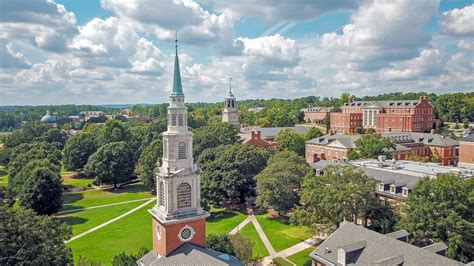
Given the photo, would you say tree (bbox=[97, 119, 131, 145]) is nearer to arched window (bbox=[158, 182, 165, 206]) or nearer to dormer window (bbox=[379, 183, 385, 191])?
arched window (bbox=[158, 182, 165, 206])

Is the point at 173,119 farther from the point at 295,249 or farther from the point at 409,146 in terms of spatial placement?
the point at 409,146

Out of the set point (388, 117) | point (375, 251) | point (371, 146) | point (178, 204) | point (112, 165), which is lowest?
point (112, 165)

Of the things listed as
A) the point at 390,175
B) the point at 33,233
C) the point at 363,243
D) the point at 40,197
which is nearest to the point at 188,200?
the point at 33,233

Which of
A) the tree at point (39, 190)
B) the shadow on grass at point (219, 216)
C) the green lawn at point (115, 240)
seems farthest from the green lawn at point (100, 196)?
the shadow on grass at point (219, 216)

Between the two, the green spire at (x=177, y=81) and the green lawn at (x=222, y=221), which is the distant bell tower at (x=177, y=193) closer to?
the green spire at (x=177, y=81)

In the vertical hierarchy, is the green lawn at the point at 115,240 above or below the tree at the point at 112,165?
below

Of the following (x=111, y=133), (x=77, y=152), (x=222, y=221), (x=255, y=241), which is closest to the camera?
(x=255, y=241)

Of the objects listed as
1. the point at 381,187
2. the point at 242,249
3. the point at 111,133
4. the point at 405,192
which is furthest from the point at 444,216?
the point at 111,133
